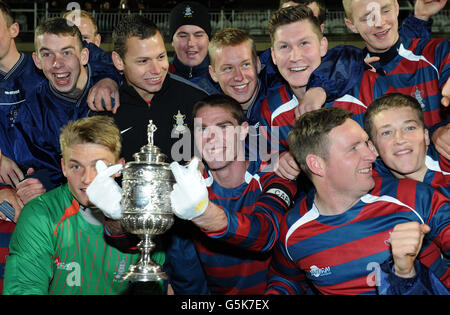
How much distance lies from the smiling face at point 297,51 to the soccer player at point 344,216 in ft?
2.54

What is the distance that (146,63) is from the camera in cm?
454

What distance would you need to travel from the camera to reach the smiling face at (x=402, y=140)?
3.52m

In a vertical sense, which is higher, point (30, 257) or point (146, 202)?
point (146, 202)

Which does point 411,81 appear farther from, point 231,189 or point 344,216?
point 231,189

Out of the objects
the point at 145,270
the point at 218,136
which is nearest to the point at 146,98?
the point at 218,136

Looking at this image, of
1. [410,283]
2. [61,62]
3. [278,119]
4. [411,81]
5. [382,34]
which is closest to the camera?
[410,283]

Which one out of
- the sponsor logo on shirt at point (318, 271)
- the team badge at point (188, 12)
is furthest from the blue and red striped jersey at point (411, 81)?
the team badge at point (188, 12)

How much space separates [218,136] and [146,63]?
1112 mm

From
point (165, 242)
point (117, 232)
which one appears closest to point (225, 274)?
point (165, 242)

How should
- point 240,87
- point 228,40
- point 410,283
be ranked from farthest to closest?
point 228,40, point 240,87, point 410,283

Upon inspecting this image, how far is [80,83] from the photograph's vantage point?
4.70 metres

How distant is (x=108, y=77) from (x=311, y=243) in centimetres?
241

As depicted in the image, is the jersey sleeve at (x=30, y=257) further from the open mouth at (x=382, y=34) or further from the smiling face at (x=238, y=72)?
the open mouth at (x=382, y=34)
